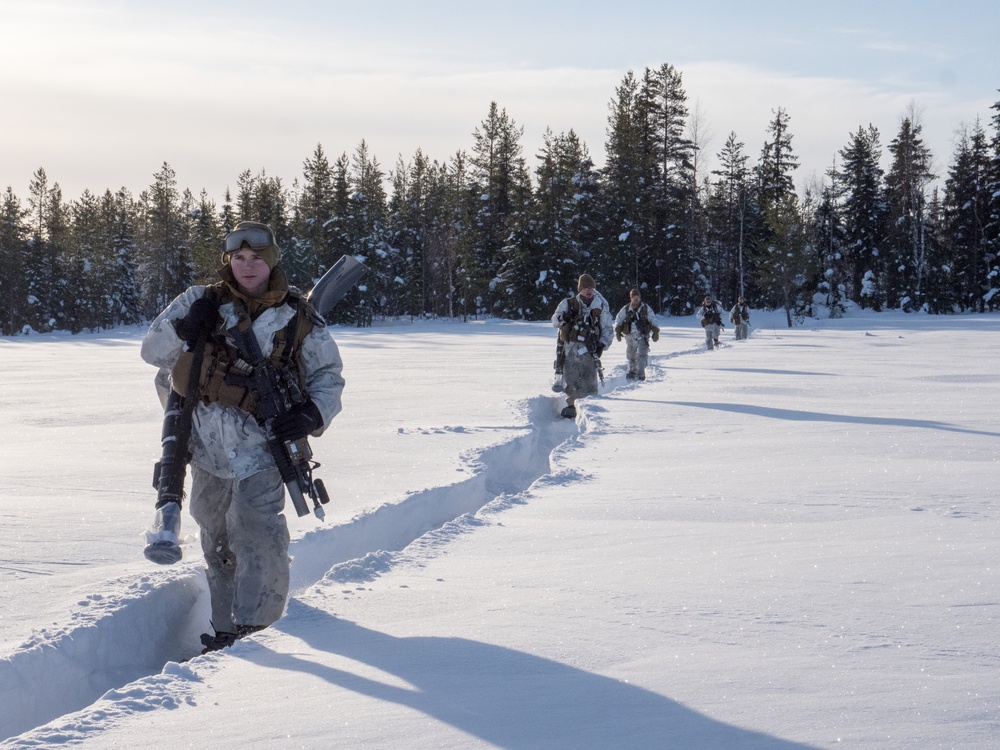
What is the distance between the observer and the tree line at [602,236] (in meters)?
52.6

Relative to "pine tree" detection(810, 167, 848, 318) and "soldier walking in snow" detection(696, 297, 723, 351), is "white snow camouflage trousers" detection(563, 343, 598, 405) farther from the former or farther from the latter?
"pine tree" detection(810, 167, 848, 318)

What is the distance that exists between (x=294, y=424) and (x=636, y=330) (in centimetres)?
1233

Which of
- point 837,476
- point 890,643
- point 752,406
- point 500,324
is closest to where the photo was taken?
point 890,643

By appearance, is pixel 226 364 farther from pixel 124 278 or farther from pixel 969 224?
pixel 124 278

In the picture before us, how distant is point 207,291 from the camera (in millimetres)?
3900

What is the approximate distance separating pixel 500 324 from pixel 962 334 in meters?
22.6

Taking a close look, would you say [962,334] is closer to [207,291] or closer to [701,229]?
[207,291]

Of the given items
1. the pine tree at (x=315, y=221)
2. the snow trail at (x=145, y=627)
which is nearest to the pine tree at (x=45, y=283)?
the pine tree at (x=315, y=221)

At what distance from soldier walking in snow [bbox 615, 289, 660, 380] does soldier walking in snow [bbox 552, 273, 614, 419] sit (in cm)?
324

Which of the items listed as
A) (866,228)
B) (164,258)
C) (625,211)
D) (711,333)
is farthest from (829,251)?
(164,258)

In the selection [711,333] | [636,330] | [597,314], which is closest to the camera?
[597,314]

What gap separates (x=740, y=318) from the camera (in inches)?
1326

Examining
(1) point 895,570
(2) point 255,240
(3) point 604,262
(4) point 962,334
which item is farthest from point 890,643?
(3) point 604,262

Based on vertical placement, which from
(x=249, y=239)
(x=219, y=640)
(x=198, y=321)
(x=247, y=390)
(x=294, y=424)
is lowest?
(x=219, y=640)
